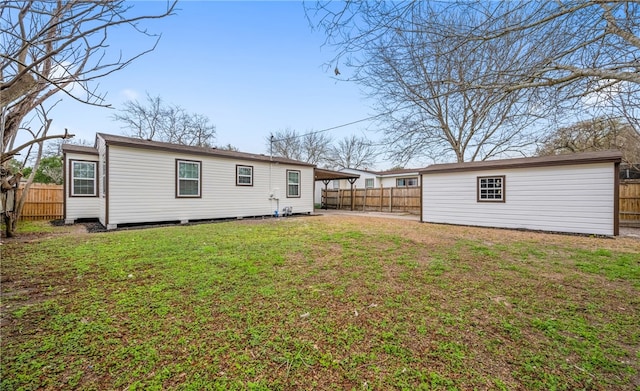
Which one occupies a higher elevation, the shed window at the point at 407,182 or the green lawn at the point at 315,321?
the shed window at the point at 407,182

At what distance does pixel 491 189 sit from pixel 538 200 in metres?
1.33

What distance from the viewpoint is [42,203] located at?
415 inches

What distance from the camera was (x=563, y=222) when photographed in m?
7.96

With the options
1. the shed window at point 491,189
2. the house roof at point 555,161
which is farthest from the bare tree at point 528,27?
the shed window at point 491,189

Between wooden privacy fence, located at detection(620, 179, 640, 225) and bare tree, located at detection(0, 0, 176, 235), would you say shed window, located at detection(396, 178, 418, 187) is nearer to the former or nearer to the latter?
wooden privacy fence, located at detection(620, 179, 640, 225)

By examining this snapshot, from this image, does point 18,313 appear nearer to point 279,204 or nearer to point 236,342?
point 236,342

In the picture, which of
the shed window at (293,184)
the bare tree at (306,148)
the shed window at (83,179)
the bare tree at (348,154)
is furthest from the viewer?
the bare tree at (348,154)

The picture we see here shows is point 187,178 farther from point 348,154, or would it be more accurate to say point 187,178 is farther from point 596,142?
point 348,154

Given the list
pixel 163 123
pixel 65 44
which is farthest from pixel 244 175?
pixel 163 123

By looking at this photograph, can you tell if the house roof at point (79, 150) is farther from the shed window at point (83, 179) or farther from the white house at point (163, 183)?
the shed window at point (83, 179)

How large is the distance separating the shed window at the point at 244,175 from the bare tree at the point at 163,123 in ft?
45.5

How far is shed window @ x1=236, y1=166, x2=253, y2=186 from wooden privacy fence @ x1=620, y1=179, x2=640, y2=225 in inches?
A: 600

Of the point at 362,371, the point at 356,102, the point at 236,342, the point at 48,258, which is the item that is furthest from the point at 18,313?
the point at 356,102

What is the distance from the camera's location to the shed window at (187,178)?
30.3ft
